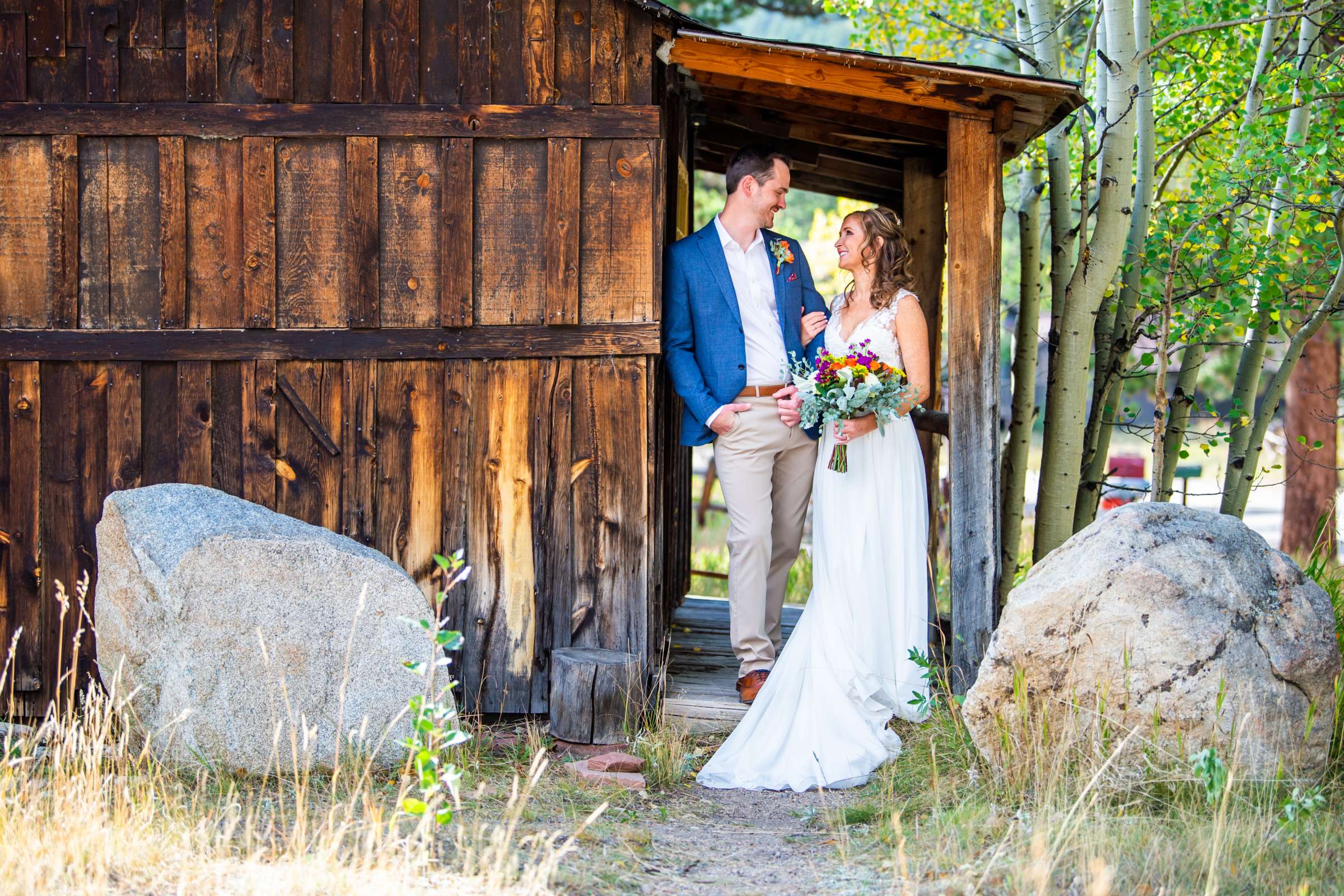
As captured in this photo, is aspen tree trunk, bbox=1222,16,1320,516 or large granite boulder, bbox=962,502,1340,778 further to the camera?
aspen tree trunk, bbox=1222,16,1320,516

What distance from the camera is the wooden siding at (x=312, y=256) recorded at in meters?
5.29

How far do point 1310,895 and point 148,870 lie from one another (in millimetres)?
3390

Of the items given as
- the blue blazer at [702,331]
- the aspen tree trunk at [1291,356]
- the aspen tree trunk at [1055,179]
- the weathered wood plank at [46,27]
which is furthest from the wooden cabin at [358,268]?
the aspen tree trunk at [1291,356]

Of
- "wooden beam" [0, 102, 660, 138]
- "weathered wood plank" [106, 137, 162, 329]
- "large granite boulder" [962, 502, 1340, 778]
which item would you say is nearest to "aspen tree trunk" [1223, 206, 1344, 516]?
"large granite boulder" [962, 502, 1340, 778]

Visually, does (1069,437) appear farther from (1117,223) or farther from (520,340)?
(520,340)

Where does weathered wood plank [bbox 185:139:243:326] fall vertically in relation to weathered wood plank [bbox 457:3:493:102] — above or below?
below

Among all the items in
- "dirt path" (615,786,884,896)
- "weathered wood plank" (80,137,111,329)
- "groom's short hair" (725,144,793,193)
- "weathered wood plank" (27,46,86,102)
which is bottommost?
"dirt path" (615,786,884,896)

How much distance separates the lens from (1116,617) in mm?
4297

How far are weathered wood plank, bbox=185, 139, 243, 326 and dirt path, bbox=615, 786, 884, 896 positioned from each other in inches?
116

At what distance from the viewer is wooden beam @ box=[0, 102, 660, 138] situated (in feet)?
17.2

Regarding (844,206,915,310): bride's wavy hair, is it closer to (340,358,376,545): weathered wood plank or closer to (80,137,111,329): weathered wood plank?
(340,358,376,545): weathered wood plank

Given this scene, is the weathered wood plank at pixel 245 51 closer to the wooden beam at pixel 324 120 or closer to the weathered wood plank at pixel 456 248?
the wooden beam at pixel 324 120

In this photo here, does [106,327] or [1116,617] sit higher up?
[106,327]

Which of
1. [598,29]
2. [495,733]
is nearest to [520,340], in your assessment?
[598,29]
